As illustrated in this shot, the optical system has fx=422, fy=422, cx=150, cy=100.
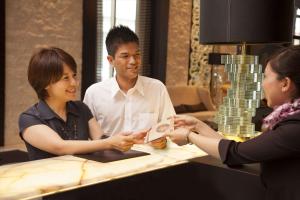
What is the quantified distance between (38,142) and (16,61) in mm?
4228

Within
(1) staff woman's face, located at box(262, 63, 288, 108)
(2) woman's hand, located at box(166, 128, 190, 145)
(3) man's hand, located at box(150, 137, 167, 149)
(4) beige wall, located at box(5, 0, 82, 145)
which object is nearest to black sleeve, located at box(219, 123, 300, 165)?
(1) staff woman's face, located at box(262, 63, 288, 108)

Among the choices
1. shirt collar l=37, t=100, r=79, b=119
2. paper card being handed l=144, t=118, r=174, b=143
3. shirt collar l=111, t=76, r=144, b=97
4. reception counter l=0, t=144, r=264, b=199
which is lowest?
reception counter l=0, t=144, r=264, b=199

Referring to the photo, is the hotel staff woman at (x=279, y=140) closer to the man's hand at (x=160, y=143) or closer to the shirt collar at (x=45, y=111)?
the man's hand at (x=160, y=143)

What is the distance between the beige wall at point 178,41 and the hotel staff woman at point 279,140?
665 centimetres

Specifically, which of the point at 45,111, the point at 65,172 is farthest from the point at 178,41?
the point at 65,172

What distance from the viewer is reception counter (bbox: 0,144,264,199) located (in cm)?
148

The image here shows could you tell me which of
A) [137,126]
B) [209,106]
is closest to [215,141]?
[137,126]

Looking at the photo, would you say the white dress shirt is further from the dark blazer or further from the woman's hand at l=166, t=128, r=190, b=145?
the dark blazer

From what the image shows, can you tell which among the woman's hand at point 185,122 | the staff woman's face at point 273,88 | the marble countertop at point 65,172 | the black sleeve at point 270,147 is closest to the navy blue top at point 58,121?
the marble countertop at point 65,172

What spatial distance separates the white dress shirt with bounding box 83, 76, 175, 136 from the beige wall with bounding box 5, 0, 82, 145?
3284 mm

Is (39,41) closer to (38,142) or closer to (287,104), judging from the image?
(38,142)

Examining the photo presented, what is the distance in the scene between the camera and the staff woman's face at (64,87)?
2156 mm

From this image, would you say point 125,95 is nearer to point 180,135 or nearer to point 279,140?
point 180,135

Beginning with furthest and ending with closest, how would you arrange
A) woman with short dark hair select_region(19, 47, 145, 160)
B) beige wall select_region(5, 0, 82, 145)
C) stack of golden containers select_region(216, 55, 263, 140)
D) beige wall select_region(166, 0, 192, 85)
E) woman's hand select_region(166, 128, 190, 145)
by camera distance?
1. beige wall select_region(166, 0, 192, 85)
2. beige wall select_region(5, 0, 82, 145)
3. stack of golden containers select_region(216, 55, 263, 140)
4. woman with short dark hair select_region(19, 47, 145, 160)
5. woman's hand select_region(166, 128, 190, 145)
